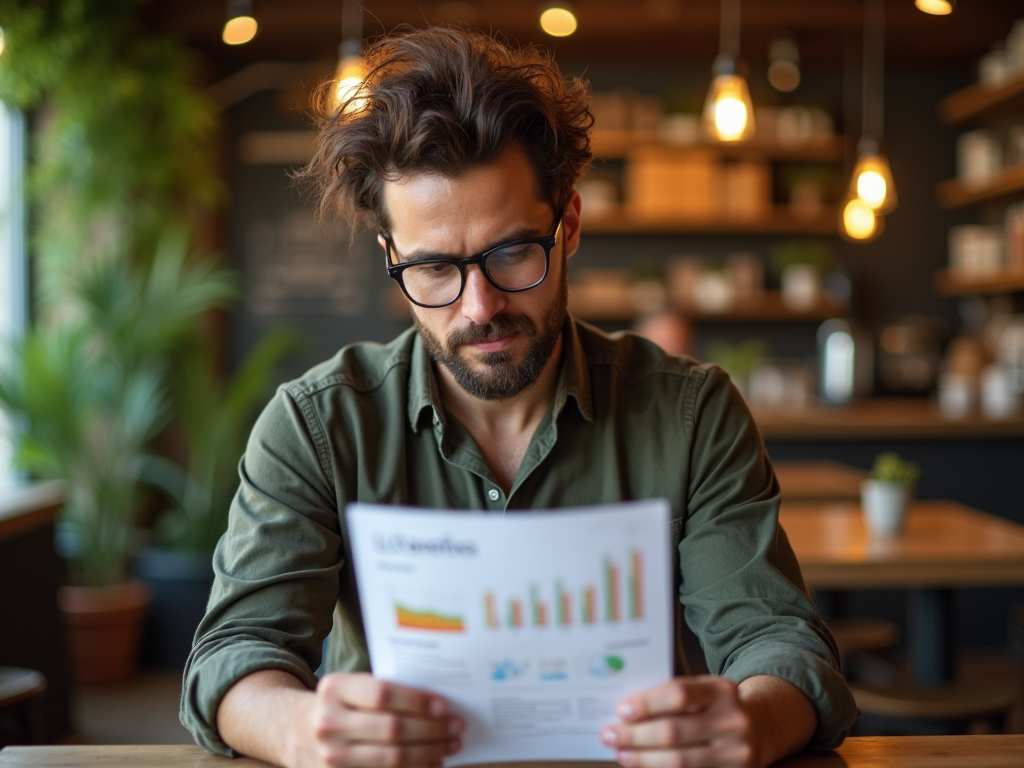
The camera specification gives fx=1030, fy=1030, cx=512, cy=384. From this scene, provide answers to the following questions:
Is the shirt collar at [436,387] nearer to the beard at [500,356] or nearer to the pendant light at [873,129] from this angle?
the beard at [500,356]

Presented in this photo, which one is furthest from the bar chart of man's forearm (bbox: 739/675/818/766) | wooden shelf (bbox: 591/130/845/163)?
wooden shelf (bbox: 591/130/845/163)

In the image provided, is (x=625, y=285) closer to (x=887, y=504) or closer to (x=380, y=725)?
(x=887, y=504)

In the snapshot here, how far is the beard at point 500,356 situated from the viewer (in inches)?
56.0

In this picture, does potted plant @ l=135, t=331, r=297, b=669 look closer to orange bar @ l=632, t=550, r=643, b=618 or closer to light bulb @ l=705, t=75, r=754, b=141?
light bulb @ l=705, t=75, r=754, b=141

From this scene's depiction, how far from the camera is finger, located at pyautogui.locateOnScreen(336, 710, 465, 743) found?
3.20 ft

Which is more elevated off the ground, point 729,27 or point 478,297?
point 729,27

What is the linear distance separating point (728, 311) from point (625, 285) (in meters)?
0.63

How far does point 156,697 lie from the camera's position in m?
4.04

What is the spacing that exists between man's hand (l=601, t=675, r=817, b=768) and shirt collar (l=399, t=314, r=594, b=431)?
22.5 inches

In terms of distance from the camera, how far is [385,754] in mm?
981

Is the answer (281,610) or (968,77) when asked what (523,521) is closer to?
(281,610)

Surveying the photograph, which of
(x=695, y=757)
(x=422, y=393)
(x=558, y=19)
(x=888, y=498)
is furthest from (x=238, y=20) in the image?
(x=695, y=757)

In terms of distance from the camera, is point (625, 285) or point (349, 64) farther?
point (625, 285)

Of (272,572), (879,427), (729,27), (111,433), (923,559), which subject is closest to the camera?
(272,572)
